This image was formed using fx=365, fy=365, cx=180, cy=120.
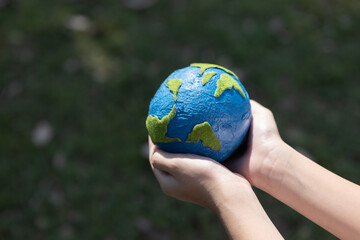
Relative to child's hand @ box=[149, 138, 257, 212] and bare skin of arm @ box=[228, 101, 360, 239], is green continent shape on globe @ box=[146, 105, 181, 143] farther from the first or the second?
bare skin of arm @ box=[228, 101, 360, 239]

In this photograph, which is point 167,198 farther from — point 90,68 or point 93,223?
point 90,68

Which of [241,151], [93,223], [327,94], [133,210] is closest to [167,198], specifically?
[133,210]

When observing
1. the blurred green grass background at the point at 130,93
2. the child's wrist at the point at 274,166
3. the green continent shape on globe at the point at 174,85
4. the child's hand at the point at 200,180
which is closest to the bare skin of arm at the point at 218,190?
the child's hand at the point at 200,180

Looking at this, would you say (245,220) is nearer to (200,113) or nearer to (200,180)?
(200,180)

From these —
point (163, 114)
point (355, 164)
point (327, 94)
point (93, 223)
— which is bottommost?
point (93, 223)

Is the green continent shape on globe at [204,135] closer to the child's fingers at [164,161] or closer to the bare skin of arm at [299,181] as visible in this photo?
the child's fingers at [164,161]
